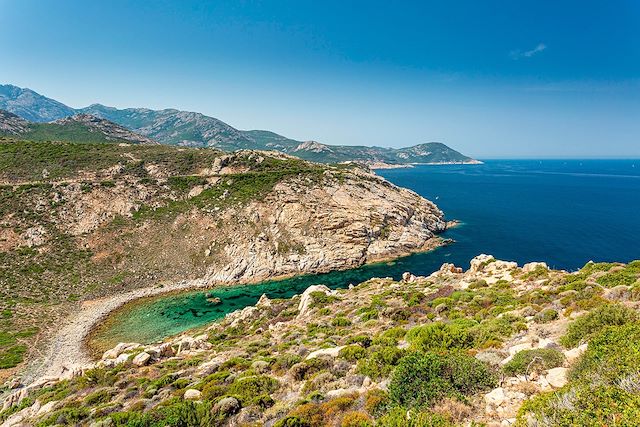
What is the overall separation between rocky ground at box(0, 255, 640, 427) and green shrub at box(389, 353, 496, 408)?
0.13 ft

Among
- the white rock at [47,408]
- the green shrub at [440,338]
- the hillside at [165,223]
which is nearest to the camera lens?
the green shrub at [440,338]

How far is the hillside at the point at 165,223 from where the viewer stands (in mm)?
56906

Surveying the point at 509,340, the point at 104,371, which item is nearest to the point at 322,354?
the point at 509,340

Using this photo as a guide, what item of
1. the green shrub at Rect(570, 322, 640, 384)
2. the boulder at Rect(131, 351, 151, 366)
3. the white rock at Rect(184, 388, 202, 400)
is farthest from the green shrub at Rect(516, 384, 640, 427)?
the boulder at Rect(131, 351, 151, 366)

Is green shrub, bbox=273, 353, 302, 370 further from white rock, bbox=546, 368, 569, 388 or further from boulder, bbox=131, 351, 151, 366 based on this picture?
boulder, bbox=131, 351, 151, 366

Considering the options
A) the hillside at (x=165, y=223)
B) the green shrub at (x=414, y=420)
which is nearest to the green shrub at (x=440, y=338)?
the green shrub at (x=414, y=420)

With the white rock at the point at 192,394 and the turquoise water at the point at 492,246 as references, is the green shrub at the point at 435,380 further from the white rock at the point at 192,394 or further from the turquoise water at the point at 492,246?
the turquoise water at the point at 492,246

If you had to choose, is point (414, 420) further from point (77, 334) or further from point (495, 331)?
point (77, 334)

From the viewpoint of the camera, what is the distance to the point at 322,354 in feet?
Result: 59.3

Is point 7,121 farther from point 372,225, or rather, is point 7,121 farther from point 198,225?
point 372,225

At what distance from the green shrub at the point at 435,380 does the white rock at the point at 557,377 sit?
1.70m

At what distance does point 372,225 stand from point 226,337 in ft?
178

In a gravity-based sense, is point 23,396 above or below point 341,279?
above

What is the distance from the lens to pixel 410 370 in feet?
38.9
